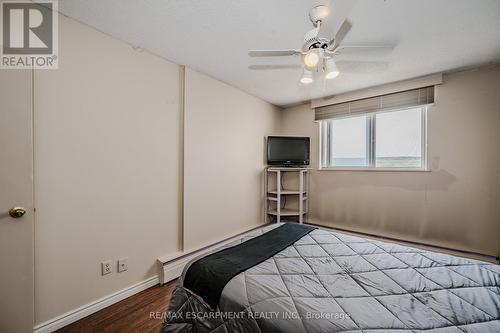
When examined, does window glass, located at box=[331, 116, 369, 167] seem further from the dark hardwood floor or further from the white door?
the white door

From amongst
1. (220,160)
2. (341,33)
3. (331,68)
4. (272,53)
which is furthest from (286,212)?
(341,33)

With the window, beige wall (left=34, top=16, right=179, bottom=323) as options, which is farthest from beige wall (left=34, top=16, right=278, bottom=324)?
the window

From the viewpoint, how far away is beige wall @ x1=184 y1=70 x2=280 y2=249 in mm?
2301

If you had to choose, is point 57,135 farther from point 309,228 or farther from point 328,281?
point 309,228

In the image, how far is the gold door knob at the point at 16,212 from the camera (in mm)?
1213

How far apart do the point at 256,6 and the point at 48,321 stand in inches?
104

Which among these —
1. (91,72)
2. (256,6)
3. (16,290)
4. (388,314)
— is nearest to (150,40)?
(91,72)

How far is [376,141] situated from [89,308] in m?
3.74

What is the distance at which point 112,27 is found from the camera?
1.59 m

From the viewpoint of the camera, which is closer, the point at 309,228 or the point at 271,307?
the point at 271,307

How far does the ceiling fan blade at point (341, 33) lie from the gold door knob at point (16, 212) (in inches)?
89.8

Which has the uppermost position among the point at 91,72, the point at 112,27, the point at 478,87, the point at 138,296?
the point at 112,27

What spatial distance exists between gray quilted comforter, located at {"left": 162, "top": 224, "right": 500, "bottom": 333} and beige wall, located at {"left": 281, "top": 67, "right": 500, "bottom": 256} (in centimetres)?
141

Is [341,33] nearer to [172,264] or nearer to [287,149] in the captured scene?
[287,149]
